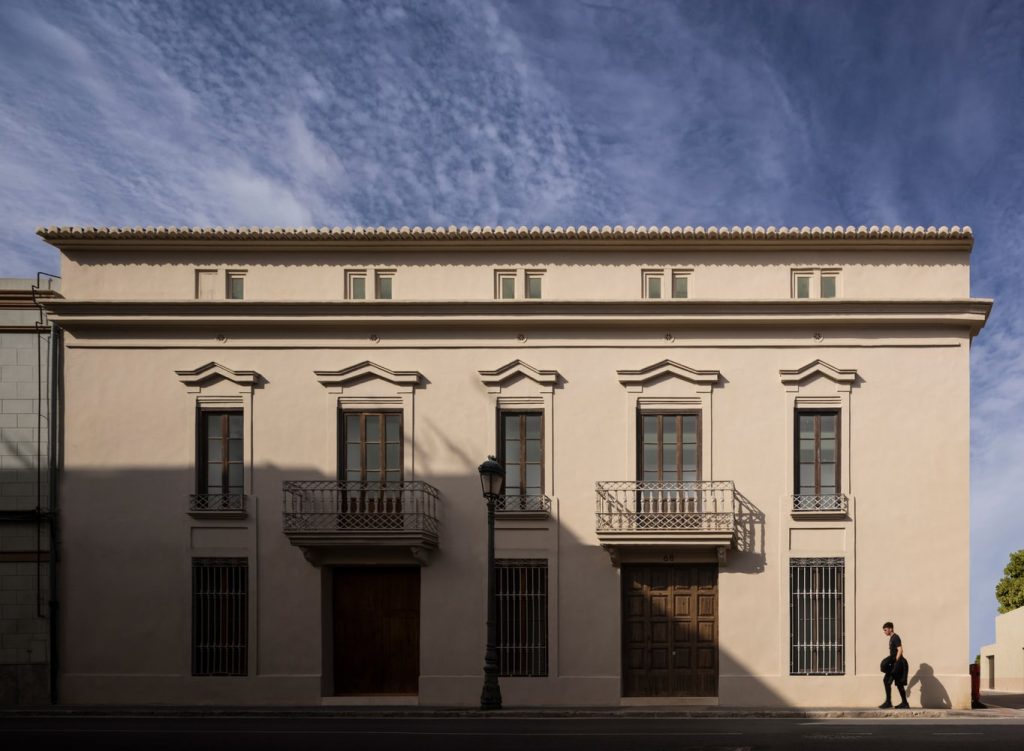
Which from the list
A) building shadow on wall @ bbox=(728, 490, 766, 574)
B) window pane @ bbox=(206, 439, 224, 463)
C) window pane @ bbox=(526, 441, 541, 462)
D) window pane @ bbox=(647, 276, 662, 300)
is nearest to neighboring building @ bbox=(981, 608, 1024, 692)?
building shadow on wall @ bbox=(728, 490, 766, 574)

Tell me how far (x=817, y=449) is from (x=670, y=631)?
4.34 m

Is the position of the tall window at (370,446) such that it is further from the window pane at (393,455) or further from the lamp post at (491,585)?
the lamp post at (491,585)

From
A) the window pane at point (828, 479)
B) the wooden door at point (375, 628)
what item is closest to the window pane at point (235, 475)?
the wooden door at point (375, 628)

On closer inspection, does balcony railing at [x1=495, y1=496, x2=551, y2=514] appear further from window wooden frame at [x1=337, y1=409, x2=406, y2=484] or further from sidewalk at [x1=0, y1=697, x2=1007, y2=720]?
sidewalk at [x1=0, y1=697, x2=1007, y2=720]

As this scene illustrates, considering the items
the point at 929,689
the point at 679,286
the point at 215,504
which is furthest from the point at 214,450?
the point at 929,689

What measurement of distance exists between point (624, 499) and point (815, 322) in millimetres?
4861

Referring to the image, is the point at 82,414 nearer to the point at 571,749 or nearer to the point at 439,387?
the point at 439,387

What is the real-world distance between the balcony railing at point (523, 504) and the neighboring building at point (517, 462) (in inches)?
2.5

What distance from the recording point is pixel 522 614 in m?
18.3

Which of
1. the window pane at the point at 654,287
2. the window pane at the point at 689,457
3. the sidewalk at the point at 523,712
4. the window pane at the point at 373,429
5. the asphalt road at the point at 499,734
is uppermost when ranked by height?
the window pane at the point at 654,287

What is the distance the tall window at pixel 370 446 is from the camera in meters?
18.7

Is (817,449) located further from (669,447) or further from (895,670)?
(895,670)

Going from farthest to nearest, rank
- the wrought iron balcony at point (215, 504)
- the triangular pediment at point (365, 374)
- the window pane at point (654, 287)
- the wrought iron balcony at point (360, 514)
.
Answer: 1. the window pane at point (654, 287)
2. the triangular pediment at point (365, 374)
3. the wrought iron balcony at point (215, 504)
4. the wrought iron balcony at point (360, 514)

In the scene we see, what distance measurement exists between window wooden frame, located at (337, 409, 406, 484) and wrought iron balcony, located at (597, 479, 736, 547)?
12.4ft
